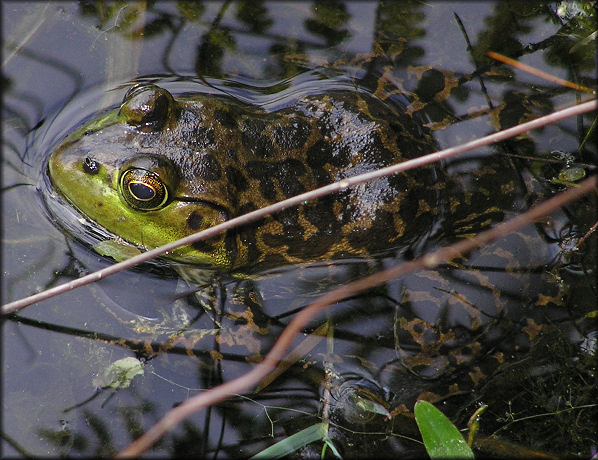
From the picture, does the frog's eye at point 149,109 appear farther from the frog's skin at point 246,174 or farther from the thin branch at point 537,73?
→ the thin branch at point 537,73

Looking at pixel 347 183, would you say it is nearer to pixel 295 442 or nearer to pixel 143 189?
pixel 143 189

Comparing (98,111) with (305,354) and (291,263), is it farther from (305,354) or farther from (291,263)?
(305,354)

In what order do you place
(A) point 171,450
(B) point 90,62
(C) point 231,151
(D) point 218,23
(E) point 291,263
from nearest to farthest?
(C) point 231,151, (A) point 171,450, (E) point 291,263, (B) point 90,62, (D) point 218,23

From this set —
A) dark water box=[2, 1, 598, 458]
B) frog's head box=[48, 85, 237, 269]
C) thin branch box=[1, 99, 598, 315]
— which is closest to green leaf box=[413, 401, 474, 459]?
dark water box=[2, 1, 598, 458]

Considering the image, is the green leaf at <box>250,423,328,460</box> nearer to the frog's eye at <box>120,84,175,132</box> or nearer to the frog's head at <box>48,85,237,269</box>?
the frog's head at <box>48,85,237,269</box>

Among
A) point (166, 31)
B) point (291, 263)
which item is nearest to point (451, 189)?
point (291, 263)
